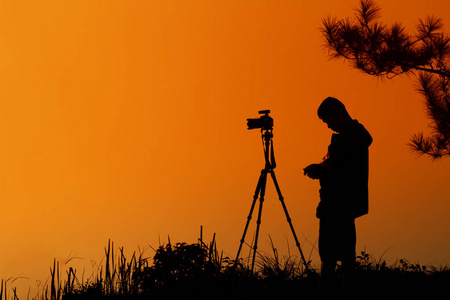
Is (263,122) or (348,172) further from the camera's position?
(263,122)

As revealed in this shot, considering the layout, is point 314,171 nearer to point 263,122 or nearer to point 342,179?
point 342,179

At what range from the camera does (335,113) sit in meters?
6.28

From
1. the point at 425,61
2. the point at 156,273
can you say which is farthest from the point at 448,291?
the point at 425,61

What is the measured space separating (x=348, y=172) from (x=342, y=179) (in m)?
0.08

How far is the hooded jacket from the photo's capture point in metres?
6.23

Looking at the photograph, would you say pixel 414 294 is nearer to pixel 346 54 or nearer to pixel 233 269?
pixel 233 269

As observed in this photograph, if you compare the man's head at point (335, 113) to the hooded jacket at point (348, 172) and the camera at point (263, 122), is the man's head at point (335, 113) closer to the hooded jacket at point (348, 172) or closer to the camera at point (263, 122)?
the hooded jacket at point (348, 172)

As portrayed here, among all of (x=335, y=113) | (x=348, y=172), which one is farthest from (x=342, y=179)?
(x=335, y=113)

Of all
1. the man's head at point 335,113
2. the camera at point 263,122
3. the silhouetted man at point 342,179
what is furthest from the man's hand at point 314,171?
the camera at point 263,122

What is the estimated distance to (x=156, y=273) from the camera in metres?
7.62

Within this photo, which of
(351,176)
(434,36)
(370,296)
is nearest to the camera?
(351,176)

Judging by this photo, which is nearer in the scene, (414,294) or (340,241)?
(340,241)

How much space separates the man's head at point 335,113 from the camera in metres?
6.28

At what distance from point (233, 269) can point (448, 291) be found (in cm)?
221
